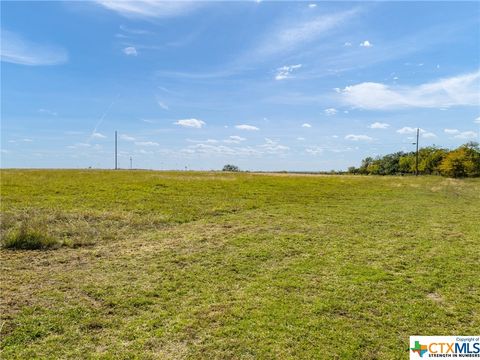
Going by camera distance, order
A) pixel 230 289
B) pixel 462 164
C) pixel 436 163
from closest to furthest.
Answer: pixel 230 289 → pixel 462 164 → pixel 436 163

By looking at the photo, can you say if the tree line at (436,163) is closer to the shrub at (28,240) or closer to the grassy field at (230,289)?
the grassy field at (230,289)

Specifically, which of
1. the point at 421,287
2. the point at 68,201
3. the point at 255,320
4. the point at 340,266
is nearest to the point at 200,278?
the point at 255,320

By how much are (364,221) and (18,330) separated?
1279 centimetres

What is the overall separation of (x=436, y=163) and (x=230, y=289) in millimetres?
100625

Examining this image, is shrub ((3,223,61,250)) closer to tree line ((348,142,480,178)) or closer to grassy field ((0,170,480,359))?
grassy field ((0,170,480,359))

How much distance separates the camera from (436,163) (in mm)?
91188

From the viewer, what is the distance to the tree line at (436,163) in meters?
73.9

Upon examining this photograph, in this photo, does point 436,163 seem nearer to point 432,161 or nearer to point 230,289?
point 432,161

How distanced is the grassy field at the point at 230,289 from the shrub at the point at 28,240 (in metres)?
0.19

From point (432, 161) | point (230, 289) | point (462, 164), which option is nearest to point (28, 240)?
point (230, 289)

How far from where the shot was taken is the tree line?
7388 centimetres

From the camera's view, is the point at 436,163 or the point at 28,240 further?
the point at 436,163

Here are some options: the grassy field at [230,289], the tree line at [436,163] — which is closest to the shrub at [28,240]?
the grassy field at [230,289]

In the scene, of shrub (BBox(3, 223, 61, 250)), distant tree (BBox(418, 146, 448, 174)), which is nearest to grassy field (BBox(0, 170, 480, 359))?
shrub (BBox(3, 223, 61, 250))
